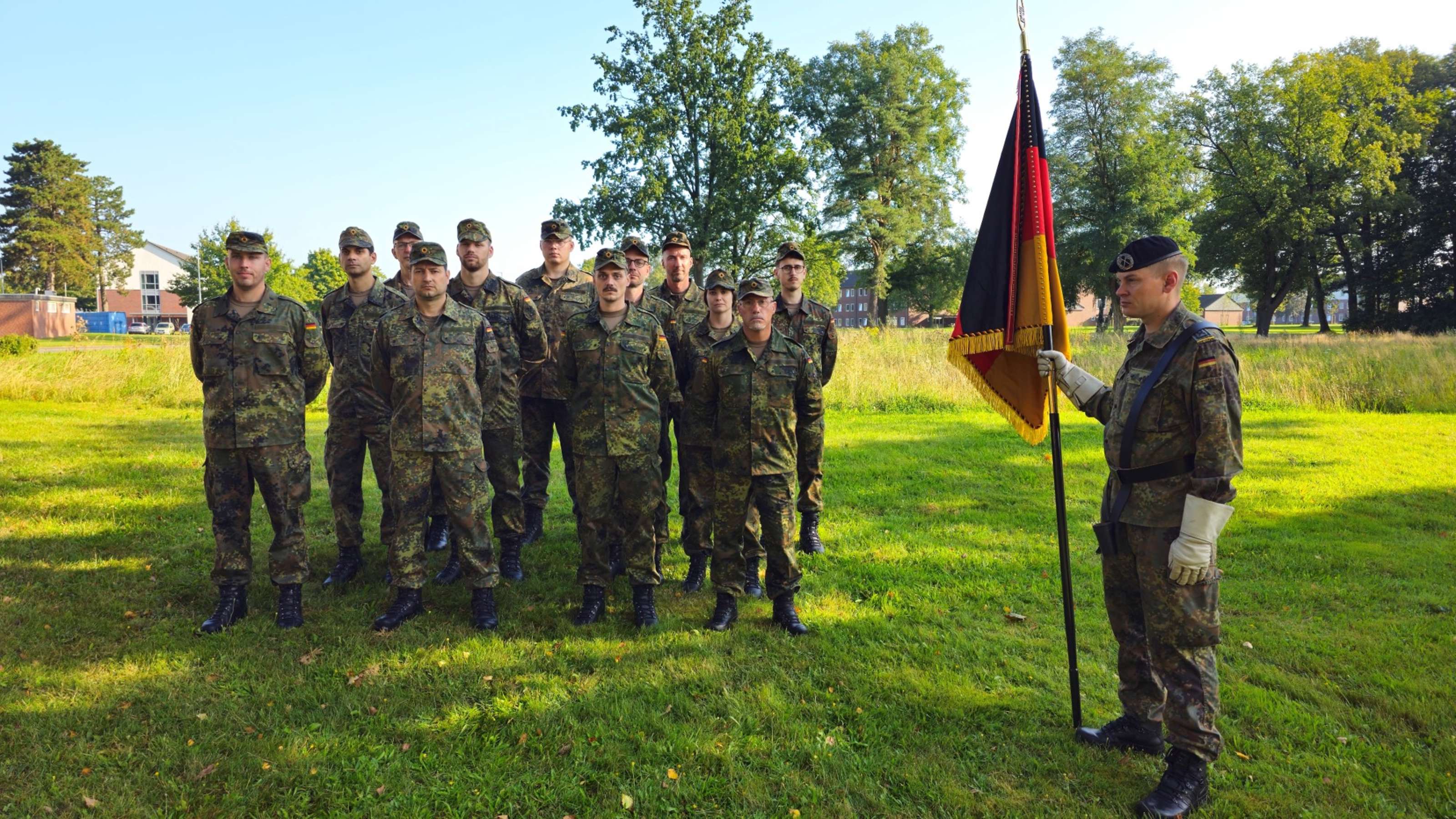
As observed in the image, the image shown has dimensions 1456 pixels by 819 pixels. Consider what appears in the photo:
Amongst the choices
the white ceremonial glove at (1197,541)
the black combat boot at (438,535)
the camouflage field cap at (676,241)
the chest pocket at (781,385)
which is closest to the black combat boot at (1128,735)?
the white ceremonial glove at (1197,541)

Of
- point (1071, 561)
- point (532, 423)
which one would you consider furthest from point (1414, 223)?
point (532, 423)

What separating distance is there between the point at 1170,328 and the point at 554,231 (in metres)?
5.17

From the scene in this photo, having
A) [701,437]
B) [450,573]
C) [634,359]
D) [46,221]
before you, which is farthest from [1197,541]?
[46,221]

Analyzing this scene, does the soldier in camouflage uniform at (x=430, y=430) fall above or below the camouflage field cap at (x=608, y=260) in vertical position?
below

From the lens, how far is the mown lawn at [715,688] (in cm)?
333

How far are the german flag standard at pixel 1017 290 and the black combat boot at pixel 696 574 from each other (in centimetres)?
259

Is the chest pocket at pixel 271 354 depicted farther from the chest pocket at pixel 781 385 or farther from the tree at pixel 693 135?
the tree at pixel 693 135

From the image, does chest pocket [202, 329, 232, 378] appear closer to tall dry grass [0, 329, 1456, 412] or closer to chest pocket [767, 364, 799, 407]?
chest pocket [767, 364, 799, 407]

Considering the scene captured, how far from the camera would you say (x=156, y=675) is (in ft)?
14.2

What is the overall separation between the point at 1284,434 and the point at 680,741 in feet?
40.5

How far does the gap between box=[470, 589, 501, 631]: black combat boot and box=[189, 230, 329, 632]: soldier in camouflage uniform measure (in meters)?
1.18

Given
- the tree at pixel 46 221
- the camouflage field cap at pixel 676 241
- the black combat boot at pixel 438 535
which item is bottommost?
the black combat boot at pixel 438 535

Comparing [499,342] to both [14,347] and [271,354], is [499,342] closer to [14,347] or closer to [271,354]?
[271,354]

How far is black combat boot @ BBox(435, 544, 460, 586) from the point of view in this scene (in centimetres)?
593
